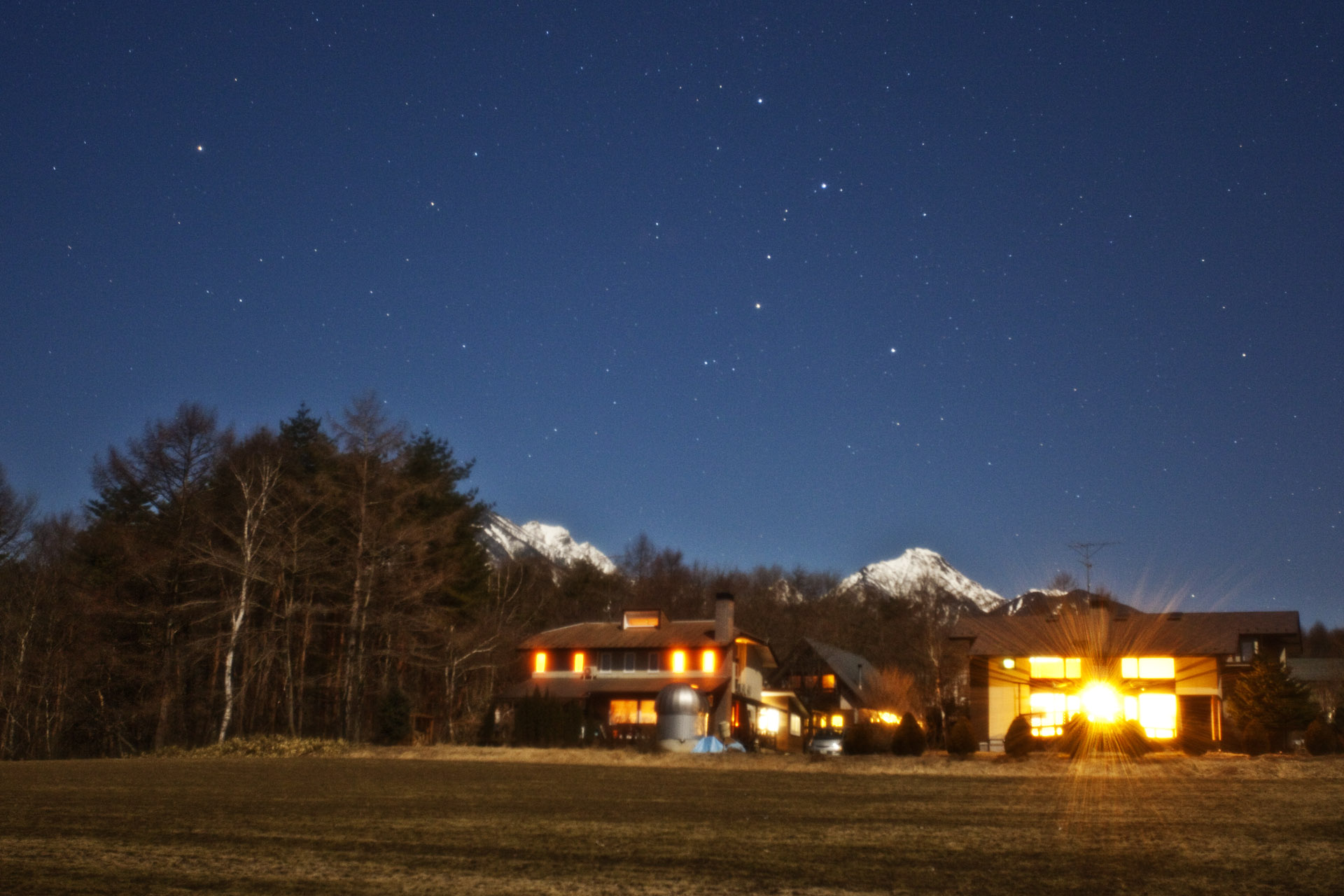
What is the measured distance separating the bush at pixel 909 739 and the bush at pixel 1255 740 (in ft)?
34.5

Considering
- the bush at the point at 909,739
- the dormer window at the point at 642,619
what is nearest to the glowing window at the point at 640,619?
the dormer window at the point at 642,619

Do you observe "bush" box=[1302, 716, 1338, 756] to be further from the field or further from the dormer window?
the dormer window

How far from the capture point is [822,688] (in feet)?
237

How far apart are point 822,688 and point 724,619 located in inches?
746

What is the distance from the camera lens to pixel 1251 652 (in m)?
47.7

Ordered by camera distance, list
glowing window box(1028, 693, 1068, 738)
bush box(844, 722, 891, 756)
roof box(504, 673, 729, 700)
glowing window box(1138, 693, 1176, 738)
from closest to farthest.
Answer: bush box(844, 722, 891, 756)
glowing window box(1138, 693, 1176, 738)
glowing window box(1028, 693, 1068, 738)
roof box(504, 673, 729, 700)

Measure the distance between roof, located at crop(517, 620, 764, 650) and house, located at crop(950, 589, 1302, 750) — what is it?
43.8ft

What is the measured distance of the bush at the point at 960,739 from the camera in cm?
3416

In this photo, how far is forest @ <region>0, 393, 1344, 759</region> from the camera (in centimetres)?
4181

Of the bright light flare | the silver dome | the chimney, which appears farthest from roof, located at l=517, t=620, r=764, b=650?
the bright light flare

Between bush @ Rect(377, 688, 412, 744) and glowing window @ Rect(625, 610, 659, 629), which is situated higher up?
glowing window @ Rect(625, 610, 659, 629)

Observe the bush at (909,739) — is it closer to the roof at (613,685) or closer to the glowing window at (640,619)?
the roof at (613,685)

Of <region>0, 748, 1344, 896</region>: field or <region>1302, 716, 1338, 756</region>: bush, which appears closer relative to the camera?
<region>0, 748, 1344, 896</region>: field

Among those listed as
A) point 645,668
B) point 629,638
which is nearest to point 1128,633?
point 645,668
